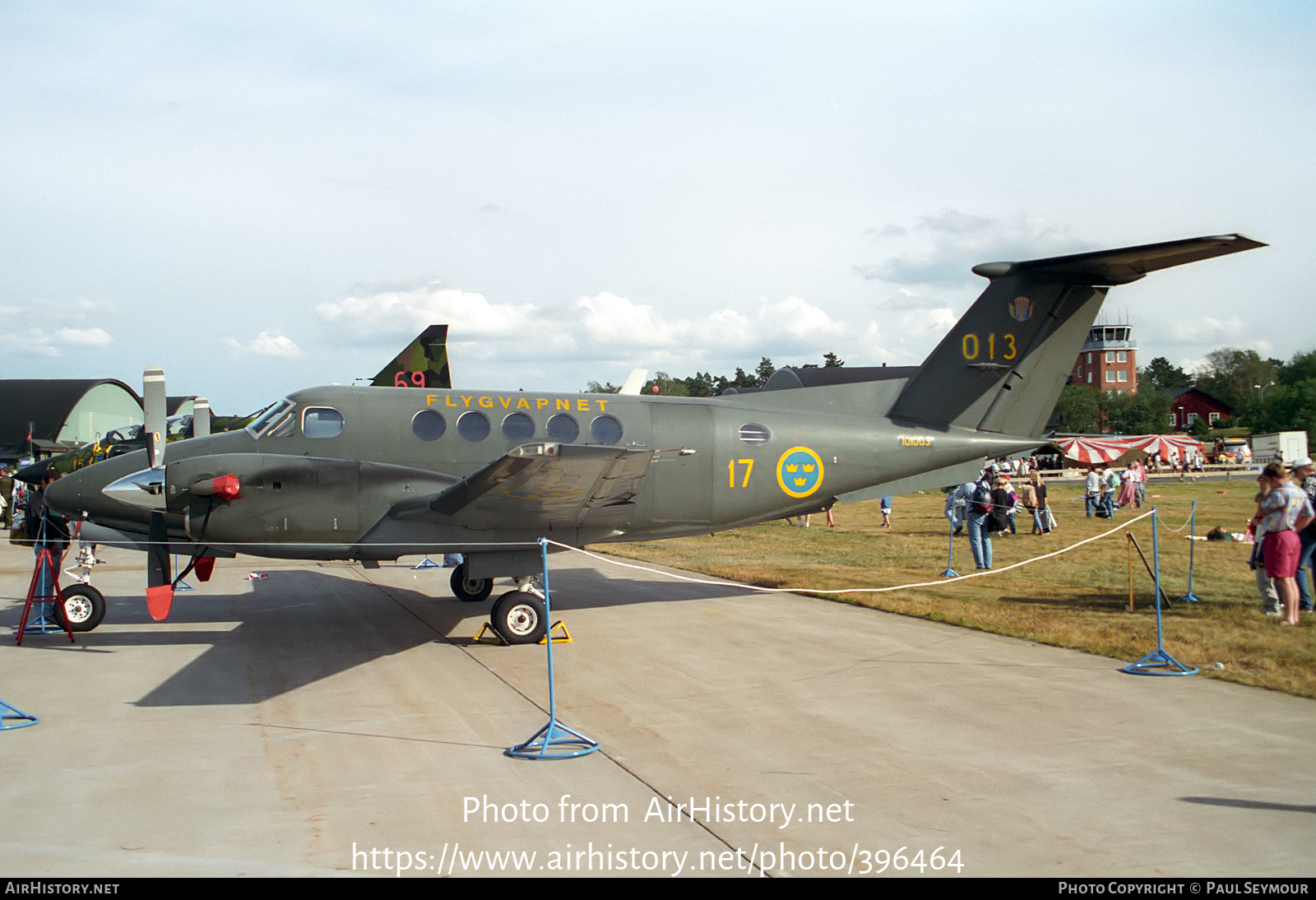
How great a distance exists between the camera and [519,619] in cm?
1075

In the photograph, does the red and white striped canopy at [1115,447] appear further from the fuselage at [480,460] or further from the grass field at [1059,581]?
the fuselage at [480,460]

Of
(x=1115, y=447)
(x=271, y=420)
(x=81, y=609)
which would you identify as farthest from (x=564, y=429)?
(x=1115, y=447)

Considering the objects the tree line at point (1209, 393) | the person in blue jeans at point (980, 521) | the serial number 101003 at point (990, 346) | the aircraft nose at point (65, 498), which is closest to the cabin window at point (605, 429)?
the serial number 101003 at point (990, 346)

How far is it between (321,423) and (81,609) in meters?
3.64

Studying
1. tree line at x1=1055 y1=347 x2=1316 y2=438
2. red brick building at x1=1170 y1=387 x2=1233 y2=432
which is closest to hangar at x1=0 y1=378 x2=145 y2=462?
tree line at x1=1055 y1=347 x2=1316 y2=438

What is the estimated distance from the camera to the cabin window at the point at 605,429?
12172 millimetres

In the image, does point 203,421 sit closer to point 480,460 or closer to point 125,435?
point 125,435

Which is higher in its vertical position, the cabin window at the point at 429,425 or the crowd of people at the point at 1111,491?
the cabin window at the point at 429,425

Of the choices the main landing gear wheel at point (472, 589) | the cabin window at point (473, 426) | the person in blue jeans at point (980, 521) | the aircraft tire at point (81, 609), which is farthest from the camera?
the person in blue jeans at point (980, 521)

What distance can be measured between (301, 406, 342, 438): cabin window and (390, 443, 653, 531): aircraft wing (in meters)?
1.73

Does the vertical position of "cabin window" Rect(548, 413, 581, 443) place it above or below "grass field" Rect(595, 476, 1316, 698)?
above

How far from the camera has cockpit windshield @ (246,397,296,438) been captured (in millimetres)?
11430

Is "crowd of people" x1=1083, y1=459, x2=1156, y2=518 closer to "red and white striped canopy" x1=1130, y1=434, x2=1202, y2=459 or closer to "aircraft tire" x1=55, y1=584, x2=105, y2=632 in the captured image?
"red and white striped canopy" x1=1130, y1=434, x2=1202, y2=459

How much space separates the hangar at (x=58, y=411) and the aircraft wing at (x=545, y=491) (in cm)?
5446
